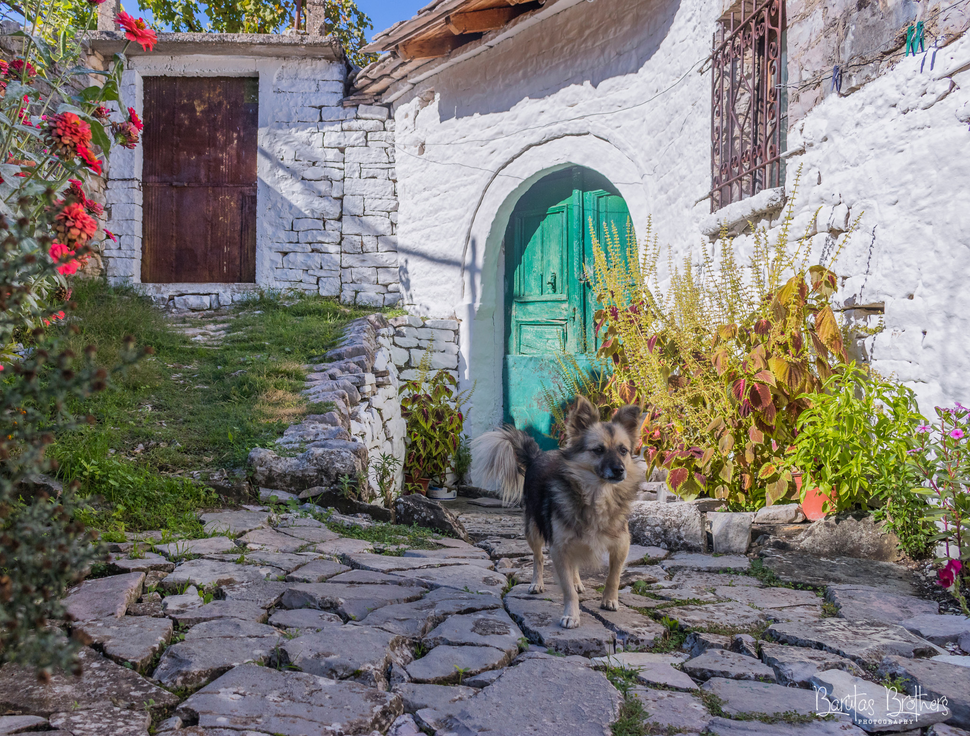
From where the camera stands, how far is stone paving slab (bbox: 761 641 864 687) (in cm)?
227

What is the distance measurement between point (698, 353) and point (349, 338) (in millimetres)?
3754

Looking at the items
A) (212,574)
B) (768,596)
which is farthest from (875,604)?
(212,574)

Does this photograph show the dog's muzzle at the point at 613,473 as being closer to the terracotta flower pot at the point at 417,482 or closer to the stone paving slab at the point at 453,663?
the stone paving slab at the point at 453,663

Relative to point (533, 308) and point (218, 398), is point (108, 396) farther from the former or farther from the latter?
point (533, 308)

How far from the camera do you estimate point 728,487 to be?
13.5 feet

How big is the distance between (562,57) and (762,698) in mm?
6320

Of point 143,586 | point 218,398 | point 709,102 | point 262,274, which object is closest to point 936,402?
point 709,102

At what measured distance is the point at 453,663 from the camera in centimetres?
232

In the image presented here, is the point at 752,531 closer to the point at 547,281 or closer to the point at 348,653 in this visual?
the point at 348,653

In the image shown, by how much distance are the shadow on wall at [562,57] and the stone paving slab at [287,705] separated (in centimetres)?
582

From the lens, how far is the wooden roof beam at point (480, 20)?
6.90m

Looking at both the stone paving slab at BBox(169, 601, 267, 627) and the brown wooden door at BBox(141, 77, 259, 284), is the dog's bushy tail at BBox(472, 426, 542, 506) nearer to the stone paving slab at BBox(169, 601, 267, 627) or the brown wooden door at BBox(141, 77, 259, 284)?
the stone paving slab at BBox(169, 601, 267, 627)

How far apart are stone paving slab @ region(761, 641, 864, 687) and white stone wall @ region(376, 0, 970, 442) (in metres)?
1.65

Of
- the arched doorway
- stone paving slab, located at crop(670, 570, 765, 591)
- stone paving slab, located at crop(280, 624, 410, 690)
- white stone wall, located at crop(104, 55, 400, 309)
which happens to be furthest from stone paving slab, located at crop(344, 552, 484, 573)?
white stone wall, located at crop(104, 55, 400, 309)
